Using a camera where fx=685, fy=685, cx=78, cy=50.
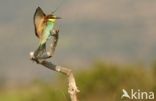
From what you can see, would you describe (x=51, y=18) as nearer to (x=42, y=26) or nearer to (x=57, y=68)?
(x=42, y=26)

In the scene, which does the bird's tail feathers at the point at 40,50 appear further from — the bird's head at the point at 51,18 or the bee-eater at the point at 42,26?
the bird's head at the point at 51,18

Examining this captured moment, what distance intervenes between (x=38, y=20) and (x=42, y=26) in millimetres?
66

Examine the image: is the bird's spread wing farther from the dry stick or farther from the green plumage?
the dry stick

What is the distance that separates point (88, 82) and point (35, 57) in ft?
16.8

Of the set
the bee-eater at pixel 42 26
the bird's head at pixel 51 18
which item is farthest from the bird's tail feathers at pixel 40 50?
the bird's head at pixel 51 18

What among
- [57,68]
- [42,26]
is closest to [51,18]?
[42,26]

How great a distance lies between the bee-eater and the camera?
480cm

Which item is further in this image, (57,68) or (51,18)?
(57,68)

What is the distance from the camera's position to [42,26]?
190 inches

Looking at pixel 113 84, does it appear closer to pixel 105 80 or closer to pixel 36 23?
pixel 105 80

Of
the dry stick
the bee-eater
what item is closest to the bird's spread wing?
the bee-eater

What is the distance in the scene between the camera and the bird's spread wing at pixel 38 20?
483cm

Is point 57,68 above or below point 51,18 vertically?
below

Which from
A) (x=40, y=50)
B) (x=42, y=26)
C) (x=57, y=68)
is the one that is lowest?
(x=57, y=68)
